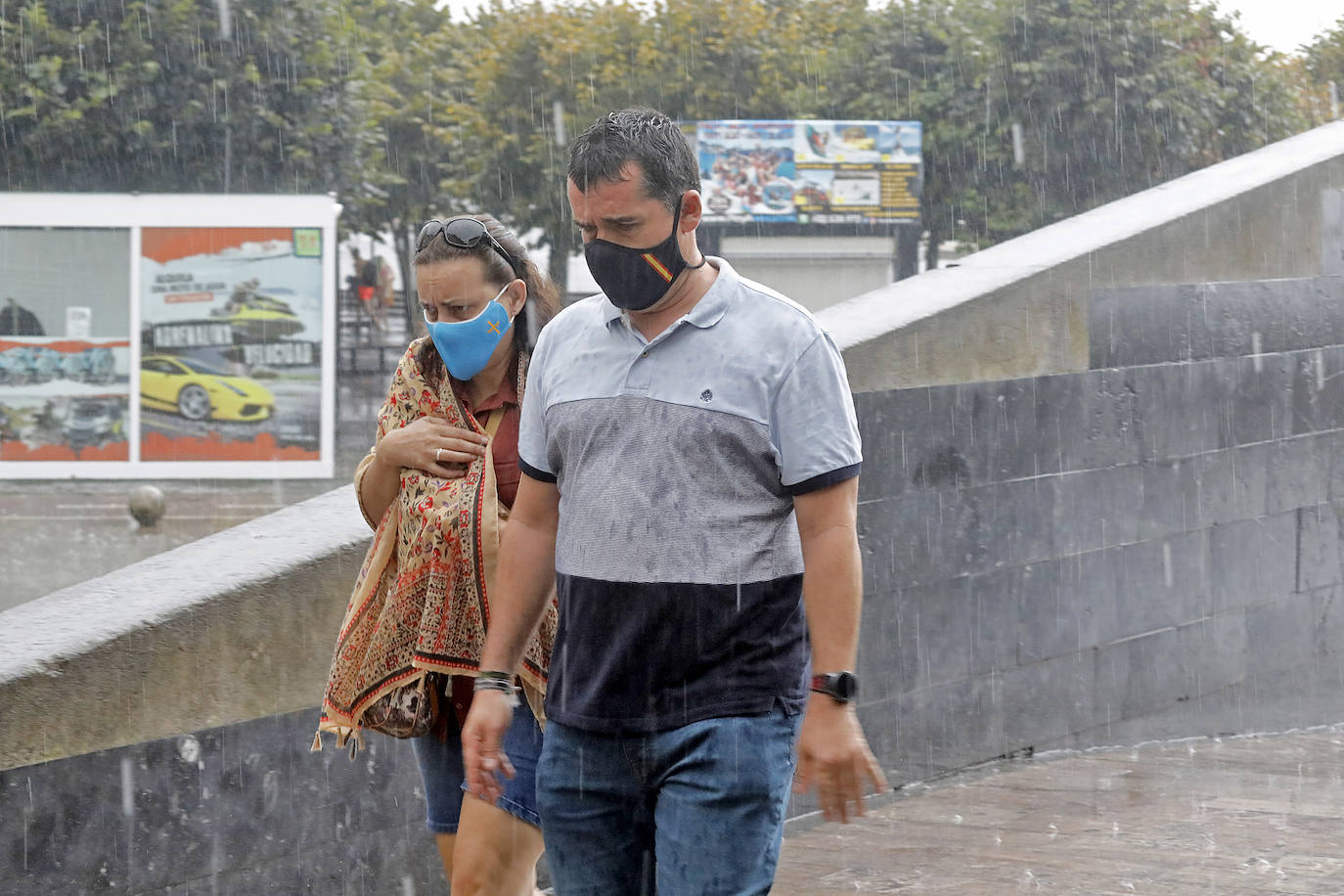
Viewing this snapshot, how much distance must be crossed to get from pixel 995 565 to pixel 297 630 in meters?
3.03

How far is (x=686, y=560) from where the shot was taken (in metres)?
2.67

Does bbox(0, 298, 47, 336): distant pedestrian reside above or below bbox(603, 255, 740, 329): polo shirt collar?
above

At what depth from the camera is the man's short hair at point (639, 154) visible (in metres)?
2.75

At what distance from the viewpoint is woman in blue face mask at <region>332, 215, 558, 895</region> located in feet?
10.8

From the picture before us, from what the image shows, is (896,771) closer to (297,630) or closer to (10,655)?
(297,630)

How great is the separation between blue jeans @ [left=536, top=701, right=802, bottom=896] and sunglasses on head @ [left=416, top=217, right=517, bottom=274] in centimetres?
102

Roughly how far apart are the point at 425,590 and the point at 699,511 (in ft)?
2.85

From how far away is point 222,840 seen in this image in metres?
3.89

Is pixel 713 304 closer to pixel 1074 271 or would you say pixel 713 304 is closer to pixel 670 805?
pixel 670 805

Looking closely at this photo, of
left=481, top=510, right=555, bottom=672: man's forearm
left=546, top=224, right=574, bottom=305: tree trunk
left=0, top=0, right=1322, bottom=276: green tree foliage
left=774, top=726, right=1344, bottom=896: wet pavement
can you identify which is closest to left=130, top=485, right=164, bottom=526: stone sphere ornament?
left=774, top=726, right=1344, bottom=896: wet pavement

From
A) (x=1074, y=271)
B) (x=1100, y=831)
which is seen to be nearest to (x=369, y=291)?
(x=1074, y=271)

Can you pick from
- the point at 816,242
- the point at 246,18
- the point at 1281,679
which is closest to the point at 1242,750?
the point at 1281,679

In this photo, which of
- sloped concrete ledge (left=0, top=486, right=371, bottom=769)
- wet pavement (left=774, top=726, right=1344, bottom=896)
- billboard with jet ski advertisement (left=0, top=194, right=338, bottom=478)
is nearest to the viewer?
sloped concrete ledge (left=0, top=486, right=371, bottom=769)

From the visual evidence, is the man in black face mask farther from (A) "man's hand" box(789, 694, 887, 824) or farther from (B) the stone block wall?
(B) the stone block wall
